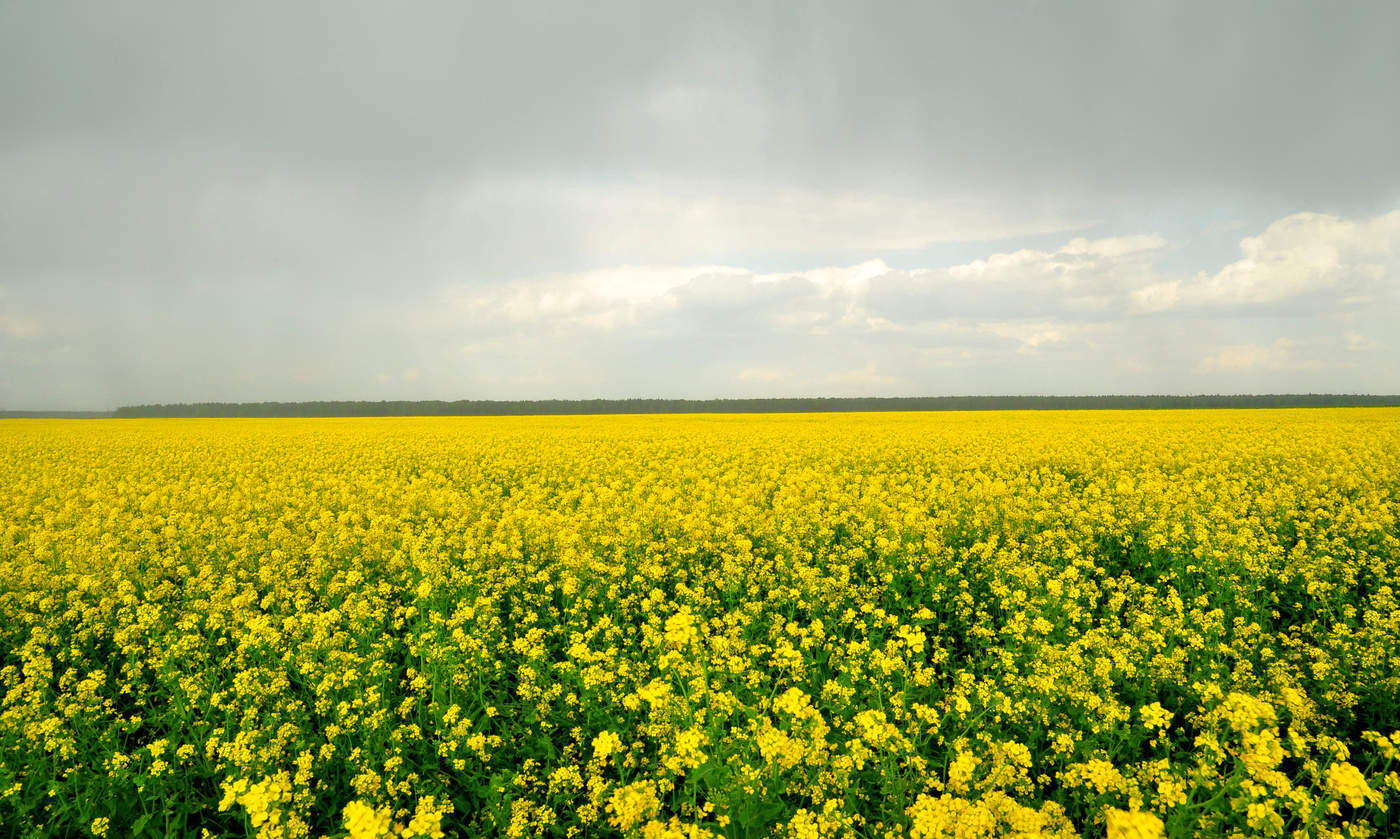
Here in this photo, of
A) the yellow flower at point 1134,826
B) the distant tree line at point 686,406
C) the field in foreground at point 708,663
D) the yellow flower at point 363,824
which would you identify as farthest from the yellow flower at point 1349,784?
the distant tree line at point 686,406

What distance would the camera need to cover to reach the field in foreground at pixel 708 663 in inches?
144

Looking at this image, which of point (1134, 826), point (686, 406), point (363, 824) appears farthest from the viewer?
point (686, 406)

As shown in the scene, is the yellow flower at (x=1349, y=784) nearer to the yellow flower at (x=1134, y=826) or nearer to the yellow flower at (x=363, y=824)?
the yellow flower at (x=1134, y=826)

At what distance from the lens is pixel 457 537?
29.3 feet

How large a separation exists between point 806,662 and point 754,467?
10140mm

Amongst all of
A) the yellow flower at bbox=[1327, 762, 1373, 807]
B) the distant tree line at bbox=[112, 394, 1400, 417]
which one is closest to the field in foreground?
the yellow flower at bbox=[1327, 762, 1373, 807]

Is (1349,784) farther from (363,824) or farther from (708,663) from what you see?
(363,824)

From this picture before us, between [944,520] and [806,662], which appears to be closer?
[806,662]

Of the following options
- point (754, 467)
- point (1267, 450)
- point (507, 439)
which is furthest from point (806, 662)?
point (507, 439)

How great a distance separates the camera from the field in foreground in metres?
3.67

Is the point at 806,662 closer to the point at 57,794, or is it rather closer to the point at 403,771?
the point at 403,771

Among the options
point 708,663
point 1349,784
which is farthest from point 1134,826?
point 708,663

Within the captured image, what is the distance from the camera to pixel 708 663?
16.8 ft

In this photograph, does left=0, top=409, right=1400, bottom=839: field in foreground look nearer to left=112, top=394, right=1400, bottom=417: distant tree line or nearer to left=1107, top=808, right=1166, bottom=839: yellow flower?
left=1107, top=808, right=1166, bottom=839: yellow flower
